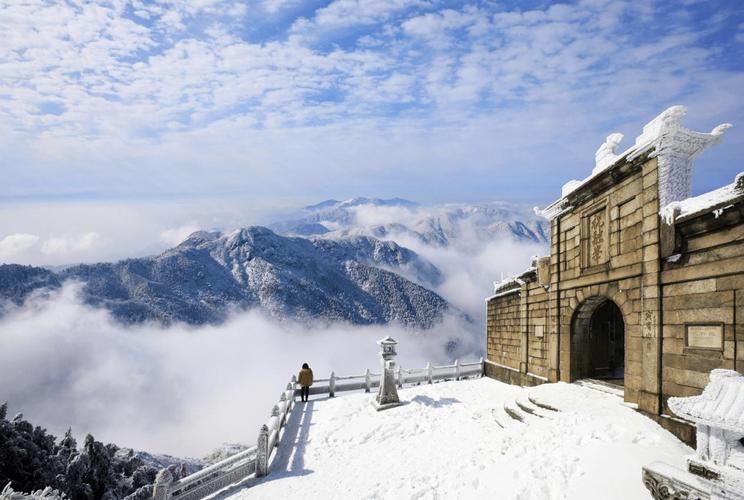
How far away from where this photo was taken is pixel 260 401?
170m

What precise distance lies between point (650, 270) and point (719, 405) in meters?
5.83

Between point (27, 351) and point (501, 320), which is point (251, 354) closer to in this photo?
point (27, 351)

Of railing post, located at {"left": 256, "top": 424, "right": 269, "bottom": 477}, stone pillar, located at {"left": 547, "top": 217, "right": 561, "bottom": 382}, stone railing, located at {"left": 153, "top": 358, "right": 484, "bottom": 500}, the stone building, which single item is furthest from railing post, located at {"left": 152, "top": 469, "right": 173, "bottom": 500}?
stone pillar, located at {"left": 547, "top": 217, "right": 561, "bottom": 382}

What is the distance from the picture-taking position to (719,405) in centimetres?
500

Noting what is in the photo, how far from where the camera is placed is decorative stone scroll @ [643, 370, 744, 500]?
4.77m

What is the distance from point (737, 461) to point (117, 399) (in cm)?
18389

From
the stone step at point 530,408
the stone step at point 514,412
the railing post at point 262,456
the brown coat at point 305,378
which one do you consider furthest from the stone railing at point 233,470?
the stone step at point 530,408

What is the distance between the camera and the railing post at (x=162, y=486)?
26.2ft

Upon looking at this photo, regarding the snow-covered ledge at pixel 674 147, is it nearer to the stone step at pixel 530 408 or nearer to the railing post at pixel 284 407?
the stone step at pixel 530 408

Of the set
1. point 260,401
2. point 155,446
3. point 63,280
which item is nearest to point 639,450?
point 155,446

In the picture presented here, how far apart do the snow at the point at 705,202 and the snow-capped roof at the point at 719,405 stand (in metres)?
4.13

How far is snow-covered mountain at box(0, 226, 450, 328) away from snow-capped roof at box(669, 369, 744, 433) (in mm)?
161905

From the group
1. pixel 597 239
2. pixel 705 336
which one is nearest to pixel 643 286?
pixel 705 336

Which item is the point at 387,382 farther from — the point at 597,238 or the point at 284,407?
the point at 597,238
